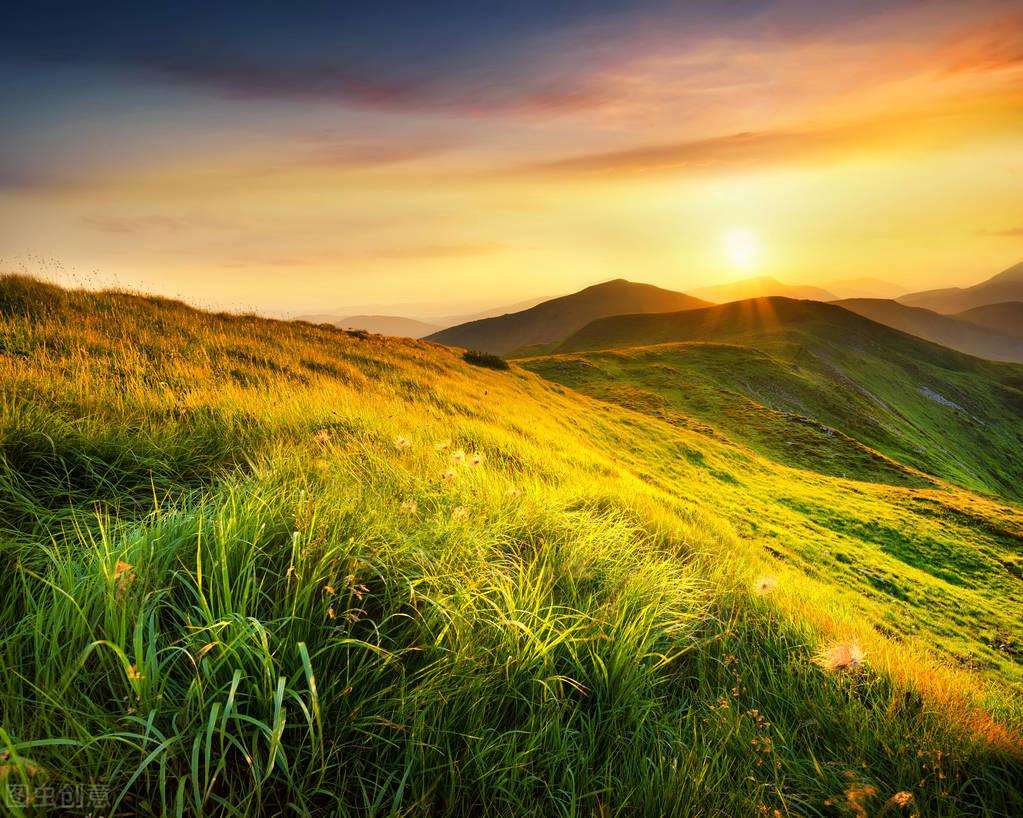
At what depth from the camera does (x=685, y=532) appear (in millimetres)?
6391

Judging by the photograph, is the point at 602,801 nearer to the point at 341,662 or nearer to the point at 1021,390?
the point at 341,662

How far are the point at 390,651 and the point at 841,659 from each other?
342cm

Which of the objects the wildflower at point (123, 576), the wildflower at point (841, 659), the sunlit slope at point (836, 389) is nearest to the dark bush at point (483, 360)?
the sunlit slope at point (836, 389)

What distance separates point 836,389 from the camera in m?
64.4

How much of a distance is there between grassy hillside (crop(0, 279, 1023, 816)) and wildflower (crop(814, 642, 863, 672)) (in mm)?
15

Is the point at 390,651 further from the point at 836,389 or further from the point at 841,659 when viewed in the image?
the point at 836,389

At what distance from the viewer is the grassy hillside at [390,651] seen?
1929mm

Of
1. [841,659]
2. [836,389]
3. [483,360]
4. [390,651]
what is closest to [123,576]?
[390,651]

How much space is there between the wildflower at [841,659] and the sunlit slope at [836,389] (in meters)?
36.6

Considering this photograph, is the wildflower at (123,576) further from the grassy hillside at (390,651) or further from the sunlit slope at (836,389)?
the sunlit slope at (836,389)

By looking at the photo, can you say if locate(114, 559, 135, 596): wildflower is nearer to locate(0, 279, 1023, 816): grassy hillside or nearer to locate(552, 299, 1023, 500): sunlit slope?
locate(0, 279, 1023, 816): grassy hillside

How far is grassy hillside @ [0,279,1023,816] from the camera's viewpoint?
193 cm

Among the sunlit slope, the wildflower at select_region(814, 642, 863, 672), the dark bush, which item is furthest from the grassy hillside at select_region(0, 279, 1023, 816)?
the sunlit slope

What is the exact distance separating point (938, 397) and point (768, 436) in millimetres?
79244
